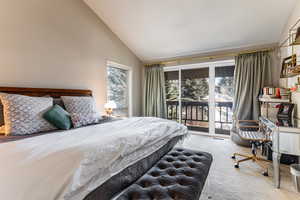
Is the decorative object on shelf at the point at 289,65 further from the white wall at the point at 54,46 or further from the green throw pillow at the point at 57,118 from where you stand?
the white wall at the point at 54,46

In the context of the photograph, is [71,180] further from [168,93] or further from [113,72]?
[168,93]

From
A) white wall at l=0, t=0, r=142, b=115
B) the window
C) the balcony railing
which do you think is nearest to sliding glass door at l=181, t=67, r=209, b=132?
the balcony railing

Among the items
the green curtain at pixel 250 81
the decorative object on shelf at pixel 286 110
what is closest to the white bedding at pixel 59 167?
the decorative object on shelf at pixel 286 110

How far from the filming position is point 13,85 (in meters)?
2.10

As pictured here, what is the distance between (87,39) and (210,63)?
3.14 meters

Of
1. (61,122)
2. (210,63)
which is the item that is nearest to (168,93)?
(210,63)

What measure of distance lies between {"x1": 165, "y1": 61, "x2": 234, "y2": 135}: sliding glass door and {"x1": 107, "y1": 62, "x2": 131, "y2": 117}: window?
1.30 metres

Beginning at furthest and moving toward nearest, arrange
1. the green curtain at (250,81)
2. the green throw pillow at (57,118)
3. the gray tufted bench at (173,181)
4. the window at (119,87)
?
1. the window at (119,87)
2. the green curtain at (250,81)
3. the green throw pillow at (57,118)
4. the gray tufted bench at (173,181)

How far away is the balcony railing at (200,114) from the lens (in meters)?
4.10

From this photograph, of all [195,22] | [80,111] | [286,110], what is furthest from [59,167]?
[195,22]

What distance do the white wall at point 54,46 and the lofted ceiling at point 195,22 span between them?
1.82 feet

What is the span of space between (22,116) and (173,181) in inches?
72.5

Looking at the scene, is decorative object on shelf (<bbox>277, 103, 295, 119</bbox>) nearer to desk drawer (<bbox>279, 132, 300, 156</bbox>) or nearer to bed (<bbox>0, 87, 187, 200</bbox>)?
desk drawer (<bbox>279, 132, 300, 156</bbox>)

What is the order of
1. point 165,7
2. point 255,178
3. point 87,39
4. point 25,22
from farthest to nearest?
point 87,39, point 165,7, point 25,22, point 255,178
